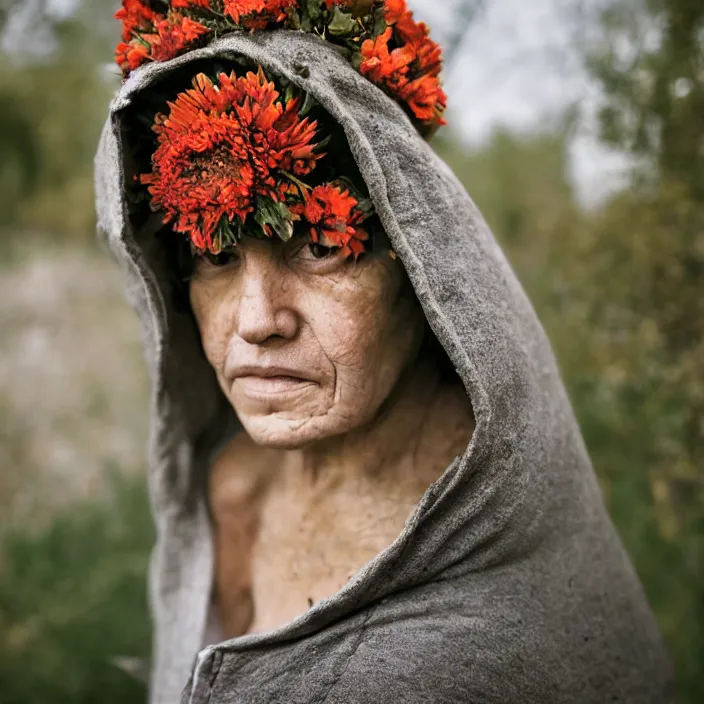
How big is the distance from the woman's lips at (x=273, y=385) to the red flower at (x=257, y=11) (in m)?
0.66

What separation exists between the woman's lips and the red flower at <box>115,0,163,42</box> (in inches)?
28.8

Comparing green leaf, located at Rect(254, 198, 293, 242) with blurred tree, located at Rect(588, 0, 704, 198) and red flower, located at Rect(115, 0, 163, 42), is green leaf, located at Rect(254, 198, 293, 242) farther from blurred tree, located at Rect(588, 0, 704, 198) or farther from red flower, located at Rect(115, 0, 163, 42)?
blurred tree, located at Rect(588, 0, 704, 198)

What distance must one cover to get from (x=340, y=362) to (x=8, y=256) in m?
6.48

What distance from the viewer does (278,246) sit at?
4.62 feet


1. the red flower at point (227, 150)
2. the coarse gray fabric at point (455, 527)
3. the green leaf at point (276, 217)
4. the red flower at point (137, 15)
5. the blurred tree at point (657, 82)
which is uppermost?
the blurred tree at point (657, 82)

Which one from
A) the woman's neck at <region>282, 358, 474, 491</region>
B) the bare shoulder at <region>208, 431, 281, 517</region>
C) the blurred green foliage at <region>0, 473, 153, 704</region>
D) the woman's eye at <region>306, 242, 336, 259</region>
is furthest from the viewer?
the blurred green foliage at <region>0, 473, 153, 704</region>

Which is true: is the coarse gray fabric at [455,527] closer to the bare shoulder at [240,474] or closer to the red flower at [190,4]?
the red flower at [190,4]

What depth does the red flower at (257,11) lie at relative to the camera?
1.30 metres

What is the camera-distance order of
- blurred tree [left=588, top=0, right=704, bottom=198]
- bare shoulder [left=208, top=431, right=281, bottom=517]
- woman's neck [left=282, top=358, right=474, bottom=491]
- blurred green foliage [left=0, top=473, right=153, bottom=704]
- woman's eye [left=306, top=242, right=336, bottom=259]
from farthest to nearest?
blurred green foliage [left=0, top=473, right=153, bottom=704], blurred tree [left=588, top=0, right=704, bottom=198], bare shoulder [left=208, top=431, right=281, bottom=517], woman's neck [left=282, top=358, right=474, bottom=491], woman's eye [left=306, top=242, right=336, bottom=259]

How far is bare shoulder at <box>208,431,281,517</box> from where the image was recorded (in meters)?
1.85

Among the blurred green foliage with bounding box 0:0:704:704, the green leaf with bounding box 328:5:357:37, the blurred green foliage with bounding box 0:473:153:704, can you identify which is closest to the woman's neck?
the green leaf with bounding box 328:5:357:37

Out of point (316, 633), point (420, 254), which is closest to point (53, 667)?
point (316, 633)

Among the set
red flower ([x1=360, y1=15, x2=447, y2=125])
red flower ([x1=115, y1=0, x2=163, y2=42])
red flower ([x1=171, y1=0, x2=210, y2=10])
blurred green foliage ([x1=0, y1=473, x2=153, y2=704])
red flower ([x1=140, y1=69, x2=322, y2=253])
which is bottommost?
blurred green foliage ([x1=0, y1=473, x2=153, y2=704])

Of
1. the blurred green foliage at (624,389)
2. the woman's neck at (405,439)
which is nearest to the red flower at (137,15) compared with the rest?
the woman's neck at (405,439)
